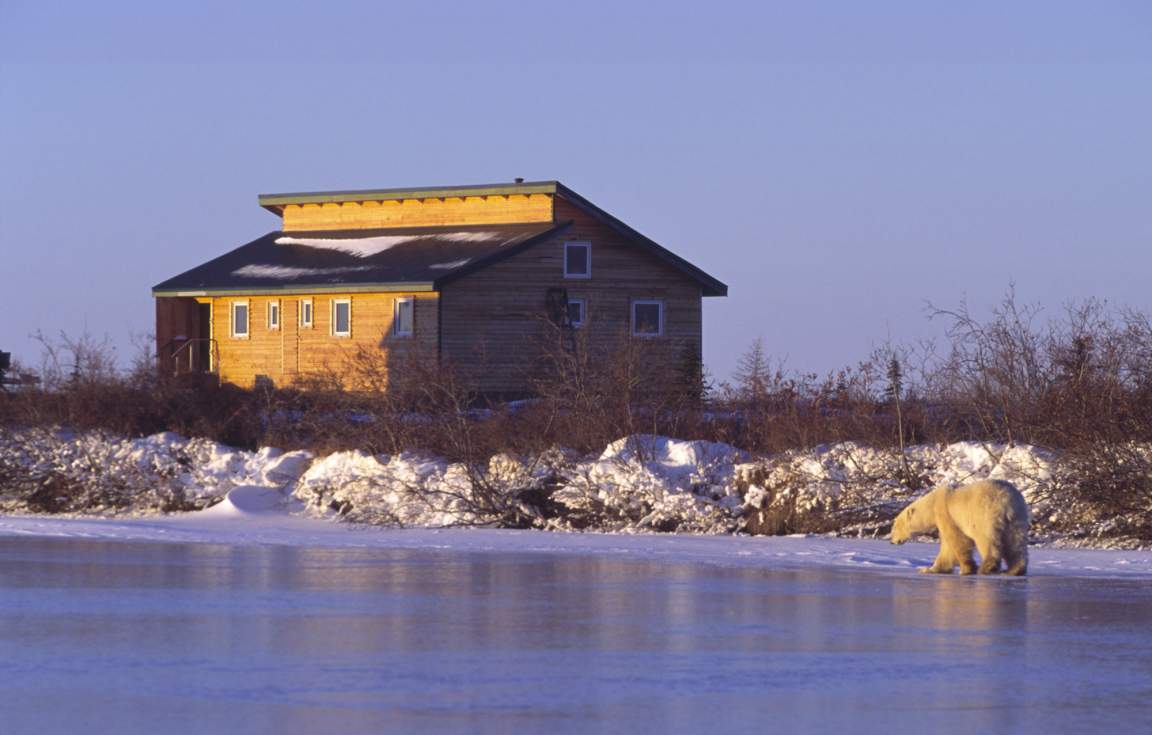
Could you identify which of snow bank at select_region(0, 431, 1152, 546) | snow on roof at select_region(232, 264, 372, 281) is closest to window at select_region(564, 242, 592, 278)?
snow on roof at select_region(232, 264, 372, 281)

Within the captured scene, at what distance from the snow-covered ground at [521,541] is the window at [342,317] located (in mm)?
21325

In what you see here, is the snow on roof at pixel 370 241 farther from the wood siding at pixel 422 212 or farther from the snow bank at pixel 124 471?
the snow bank at pixel 124 471

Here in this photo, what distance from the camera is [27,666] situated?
11.4m

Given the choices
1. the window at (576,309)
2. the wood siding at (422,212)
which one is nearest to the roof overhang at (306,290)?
the window at (576,309)

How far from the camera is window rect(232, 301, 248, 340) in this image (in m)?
53.3

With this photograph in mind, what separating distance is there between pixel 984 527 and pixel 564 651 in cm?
722

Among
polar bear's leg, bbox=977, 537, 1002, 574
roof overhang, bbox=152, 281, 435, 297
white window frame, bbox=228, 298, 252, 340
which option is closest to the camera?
polar bear's leg, bbox=977, 537, 1002, 574

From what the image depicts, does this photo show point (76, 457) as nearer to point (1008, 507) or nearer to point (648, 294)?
point (1008, 507)

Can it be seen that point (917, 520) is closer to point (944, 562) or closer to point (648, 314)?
point (944, 562)

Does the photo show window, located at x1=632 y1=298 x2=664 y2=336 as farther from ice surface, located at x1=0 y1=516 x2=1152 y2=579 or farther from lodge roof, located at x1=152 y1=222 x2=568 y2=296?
ice surface, located at x1=0 y1=516 x2=1152 y2=579

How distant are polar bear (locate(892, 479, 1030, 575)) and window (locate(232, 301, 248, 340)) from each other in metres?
37.3

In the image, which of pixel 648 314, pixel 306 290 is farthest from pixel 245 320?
pixel 648 314

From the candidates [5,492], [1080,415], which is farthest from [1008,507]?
[5,492]

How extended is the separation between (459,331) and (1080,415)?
89.4 feet
